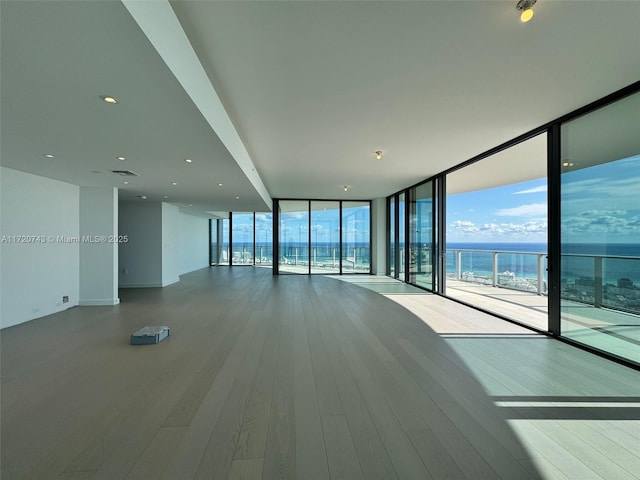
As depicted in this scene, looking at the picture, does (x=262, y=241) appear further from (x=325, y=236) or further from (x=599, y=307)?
(x=599, y=307)

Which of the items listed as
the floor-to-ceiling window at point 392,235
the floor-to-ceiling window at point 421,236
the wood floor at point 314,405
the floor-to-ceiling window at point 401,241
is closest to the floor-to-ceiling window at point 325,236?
the floor-to-ceiling window at point 392,235

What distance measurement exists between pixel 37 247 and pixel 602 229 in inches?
331

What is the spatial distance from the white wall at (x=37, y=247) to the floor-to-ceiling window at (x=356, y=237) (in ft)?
27.8

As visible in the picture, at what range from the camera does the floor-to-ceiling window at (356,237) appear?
40.4 ft

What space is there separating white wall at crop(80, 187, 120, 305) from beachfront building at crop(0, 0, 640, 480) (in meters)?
0.05

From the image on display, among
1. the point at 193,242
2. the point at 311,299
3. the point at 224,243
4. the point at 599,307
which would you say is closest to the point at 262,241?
the point at 224,243

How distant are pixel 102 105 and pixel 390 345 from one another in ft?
13.1

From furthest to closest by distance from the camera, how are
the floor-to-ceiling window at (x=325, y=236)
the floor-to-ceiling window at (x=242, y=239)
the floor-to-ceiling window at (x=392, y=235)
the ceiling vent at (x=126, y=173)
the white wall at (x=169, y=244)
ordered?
the floor-to-ceiling window at (x=242, y=239), the floor-to-ceiling window at (x=325, y=236), the floor-to-ceiling window at (x=392, y=235), the white wall at (x=169, y=244), the ceiling vent at (x=126, y=173)

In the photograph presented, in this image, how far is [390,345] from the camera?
→ 12.8 feet

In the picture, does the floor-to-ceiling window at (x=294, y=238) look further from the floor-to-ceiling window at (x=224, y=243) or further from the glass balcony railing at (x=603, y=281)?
the glass balcony railing at (x=603, y=281)

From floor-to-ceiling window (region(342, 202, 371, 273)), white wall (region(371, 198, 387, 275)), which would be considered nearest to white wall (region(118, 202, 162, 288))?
floor-to-ceiling window (region(342, 202, 371, 273))

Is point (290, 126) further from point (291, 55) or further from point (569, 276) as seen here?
point (569, 276)

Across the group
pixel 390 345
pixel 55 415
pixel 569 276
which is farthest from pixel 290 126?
pixel 569 276

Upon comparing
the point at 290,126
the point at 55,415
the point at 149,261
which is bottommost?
the point at 55,415
